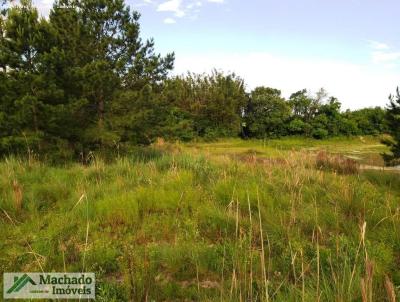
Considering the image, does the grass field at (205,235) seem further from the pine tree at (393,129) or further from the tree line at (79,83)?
the pine tree at (393,129)

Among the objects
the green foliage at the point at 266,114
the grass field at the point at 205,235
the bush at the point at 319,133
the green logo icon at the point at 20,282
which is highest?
the green foliage at the point at 266,114

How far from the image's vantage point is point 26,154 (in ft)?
31.2

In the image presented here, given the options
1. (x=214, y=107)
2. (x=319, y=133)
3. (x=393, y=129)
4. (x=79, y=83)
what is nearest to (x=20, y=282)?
(x=79, y=83)

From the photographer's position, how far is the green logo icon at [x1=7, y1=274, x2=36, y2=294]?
2873mm

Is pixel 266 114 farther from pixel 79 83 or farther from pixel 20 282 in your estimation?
pixel 20 282

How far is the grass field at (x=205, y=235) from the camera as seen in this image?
2.79m

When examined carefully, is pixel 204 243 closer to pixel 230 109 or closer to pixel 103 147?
pixel 103 147
